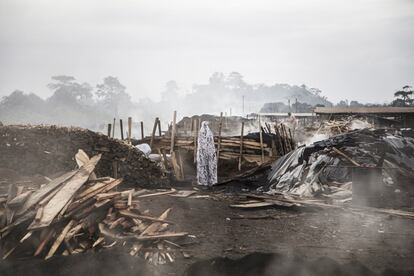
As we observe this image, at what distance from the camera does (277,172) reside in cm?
1193

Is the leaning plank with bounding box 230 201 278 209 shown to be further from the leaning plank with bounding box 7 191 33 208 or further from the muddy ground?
the leaning plank with bounding box 7 191 33 208

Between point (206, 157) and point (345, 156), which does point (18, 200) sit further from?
point (345, 156)

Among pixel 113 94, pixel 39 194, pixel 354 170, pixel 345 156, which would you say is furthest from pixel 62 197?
pixel 113 94

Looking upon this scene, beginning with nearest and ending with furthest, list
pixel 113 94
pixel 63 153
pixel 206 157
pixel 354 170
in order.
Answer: pixel 354 170
pixel 63 153
pixel 206 157
pixel 113 94

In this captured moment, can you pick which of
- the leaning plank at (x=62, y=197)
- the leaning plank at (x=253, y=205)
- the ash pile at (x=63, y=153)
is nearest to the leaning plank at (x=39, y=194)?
the leaning plank at (x=62, y=197)

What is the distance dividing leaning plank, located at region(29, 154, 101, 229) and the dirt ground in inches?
50.7

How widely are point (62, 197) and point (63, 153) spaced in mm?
4973

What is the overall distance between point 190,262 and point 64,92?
48.6m

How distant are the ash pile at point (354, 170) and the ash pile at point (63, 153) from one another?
13.3ft

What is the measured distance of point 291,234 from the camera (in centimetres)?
631

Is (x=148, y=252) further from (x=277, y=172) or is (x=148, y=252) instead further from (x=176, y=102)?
(x=176, y=102)

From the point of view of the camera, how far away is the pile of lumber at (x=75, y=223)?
16.7 feet

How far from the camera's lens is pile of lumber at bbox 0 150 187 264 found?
510 centimetres

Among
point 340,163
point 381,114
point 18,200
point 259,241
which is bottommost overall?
point 259,241
